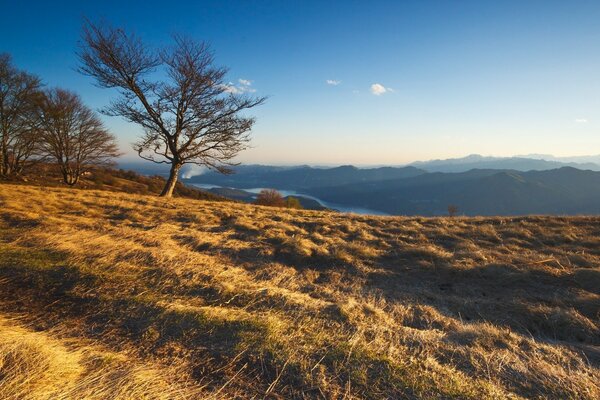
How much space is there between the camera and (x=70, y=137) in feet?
113

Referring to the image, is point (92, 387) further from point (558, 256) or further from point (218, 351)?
point (558, 256)

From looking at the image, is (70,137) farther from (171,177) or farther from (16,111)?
(171,177)

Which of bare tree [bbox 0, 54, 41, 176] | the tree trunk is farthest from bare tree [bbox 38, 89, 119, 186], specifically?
the tree trunk

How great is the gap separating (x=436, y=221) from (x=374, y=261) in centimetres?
691

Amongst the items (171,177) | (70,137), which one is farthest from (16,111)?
(171,177)

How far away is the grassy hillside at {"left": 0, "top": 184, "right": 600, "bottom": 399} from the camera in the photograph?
9.80ft

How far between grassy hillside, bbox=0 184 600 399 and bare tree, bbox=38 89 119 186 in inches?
1171

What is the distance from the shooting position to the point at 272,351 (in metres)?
3.46

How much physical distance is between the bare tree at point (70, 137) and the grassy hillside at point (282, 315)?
1171 inches

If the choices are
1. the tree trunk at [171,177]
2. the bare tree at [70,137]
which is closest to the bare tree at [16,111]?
the bare tree at [70,137]

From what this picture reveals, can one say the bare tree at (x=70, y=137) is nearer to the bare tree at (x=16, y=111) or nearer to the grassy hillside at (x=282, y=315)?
the bare tree at (x=16, y=111)

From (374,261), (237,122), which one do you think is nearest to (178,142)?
(237,122)

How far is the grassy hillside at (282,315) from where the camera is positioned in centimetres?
299

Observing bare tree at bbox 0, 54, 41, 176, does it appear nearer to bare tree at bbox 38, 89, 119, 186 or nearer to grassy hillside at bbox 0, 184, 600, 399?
bare tree at bbox 38, 89, 119, 186
